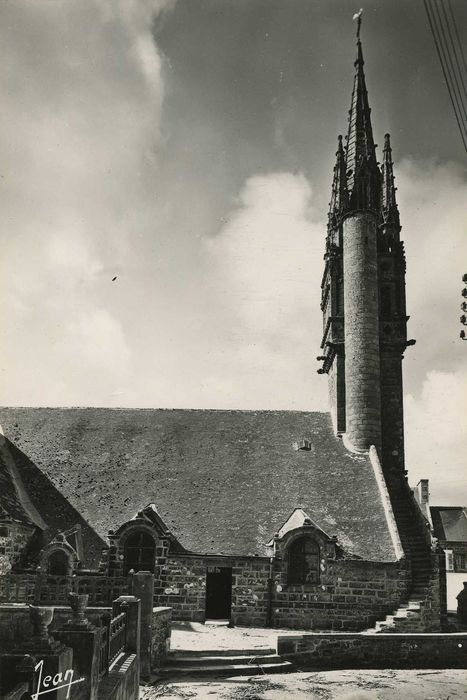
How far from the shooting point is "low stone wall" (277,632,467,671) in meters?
15.5

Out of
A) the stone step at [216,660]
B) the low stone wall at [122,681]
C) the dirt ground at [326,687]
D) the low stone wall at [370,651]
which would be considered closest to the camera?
the low stone wall at [122,681]

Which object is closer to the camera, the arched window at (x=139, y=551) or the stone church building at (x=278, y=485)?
the stone church building at (x=278, y=485)

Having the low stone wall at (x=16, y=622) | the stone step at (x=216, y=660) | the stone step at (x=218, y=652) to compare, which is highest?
the low stone wall at (x=16, y=622)

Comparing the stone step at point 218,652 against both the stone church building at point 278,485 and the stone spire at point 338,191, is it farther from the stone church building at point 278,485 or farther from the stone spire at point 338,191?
the stone spire at point 338,191

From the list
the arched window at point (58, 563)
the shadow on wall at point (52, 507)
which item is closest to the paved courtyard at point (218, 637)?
the shadow on wall at point (52, 507)

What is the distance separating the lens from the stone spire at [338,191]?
91.8 ft

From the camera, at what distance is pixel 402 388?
26.5 metres

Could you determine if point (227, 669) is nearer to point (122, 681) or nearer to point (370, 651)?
point (370, 651)

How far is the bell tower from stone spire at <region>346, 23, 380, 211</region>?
0.04 meters

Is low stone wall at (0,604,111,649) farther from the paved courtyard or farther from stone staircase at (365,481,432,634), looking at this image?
stone staircase at (365,481,432,634)

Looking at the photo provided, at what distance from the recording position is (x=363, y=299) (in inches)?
1022

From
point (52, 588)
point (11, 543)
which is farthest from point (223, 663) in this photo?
point (11, 543)

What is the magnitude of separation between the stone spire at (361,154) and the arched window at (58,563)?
58.7ft

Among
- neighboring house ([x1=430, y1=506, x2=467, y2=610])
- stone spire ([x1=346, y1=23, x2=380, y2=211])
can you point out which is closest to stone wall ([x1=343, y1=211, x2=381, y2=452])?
stone spire ([x1=346, y1=23, x2=380, y2=211])
